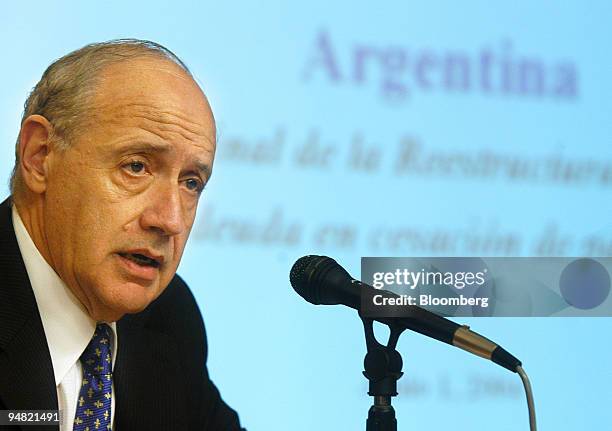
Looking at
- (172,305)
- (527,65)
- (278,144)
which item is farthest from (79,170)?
(527,65)

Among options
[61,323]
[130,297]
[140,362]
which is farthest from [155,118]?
[140,362]

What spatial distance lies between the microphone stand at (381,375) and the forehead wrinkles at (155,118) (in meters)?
0.60

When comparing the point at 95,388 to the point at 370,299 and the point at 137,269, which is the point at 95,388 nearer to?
the point at 137,269

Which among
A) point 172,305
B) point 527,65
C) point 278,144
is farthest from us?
point 527,65

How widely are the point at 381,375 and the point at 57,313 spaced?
744mm

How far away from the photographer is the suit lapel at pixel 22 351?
7.13 ft

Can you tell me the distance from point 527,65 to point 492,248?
0.57m

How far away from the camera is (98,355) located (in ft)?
7.49

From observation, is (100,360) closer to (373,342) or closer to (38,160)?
(38,160)

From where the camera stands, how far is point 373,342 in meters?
2.05

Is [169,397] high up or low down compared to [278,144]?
down

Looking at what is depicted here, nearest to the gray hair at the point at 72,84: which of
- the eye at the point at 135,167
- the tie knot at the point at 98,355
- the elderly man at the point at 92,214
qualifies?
the elderly man at the point at 92,214

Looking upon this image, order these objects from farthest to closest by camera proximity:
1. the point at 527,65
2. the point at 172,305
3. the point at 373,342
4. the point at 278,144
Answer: the point at 527,65 → the point at 278,144 → the point at 172,305 → the point at 373,342

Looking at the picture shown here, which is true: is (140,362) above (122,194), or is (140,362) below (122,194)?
below
